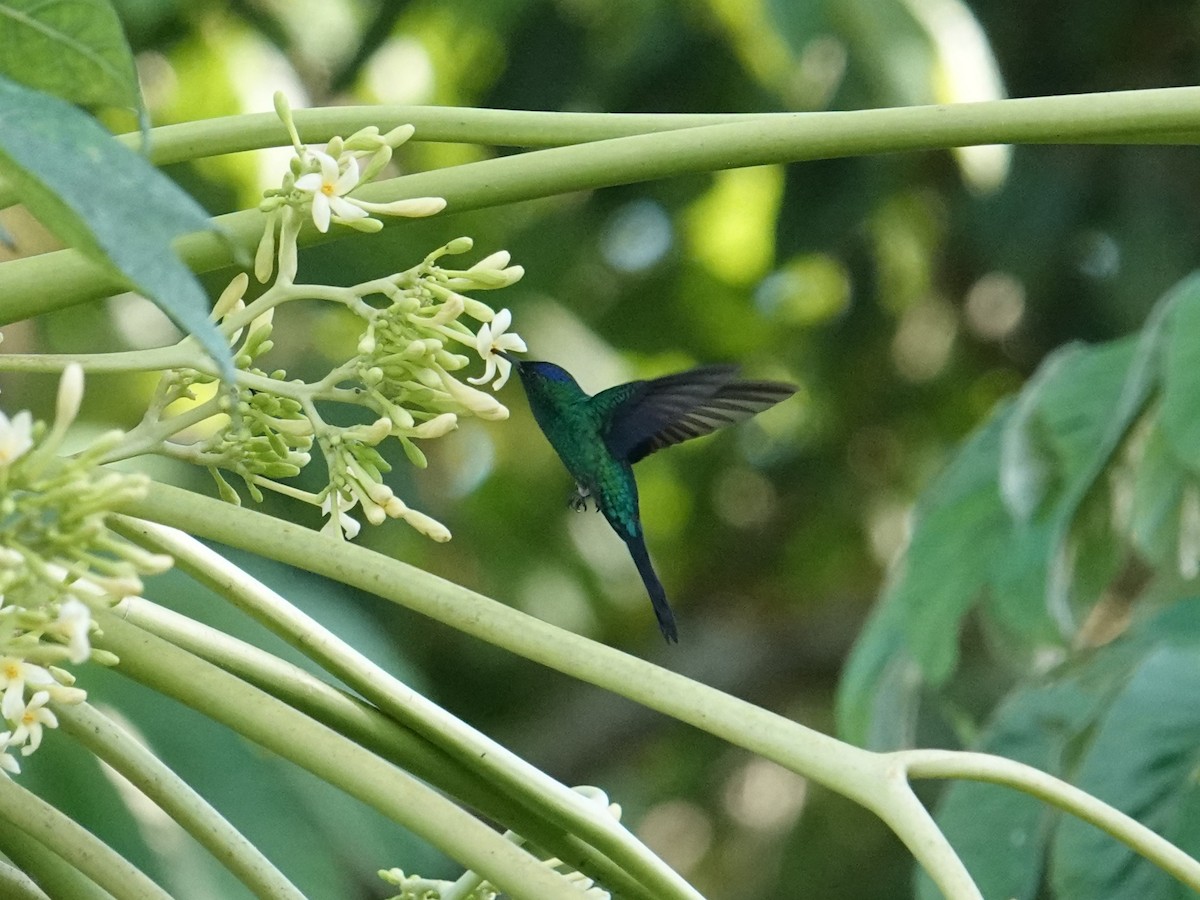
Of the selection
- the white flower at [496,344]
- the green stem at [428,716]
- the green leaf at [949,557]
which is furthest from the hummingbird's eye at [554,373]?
the green stem at [428,716]

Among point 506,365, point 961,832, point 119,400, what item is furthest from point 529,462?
point 506,365

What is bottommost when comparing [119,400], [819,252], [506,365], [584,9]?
[506,365]

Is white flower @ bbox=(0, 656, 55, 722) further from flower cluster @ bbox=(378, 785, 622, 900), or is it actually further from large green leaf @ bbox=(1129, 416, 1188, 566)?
large green leaf @ bbox=(1129, 416, 1188, 566)

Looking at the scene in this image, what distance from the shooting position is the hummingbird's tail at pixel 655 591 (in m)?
1.85

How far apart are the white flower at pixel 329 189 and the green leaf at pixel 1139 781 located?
1.05 metres

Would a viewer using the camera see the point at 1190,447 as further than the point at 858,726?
No

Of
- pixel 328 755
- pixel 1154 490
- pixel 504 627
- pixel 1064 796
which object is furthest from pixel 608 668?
pixel 1154 490

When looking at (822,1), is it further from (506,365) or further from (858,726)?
(506,365)

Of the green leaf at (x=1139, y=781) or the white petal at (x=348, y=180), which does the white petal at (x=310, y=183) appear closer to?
the white petal at (x=348, y=180)

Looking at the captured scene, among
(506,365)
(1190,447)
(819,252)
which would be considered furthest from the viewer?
(819,252)

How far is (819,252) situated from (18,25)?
140 inches

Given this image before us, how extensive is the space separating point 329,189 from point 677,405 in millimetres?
990

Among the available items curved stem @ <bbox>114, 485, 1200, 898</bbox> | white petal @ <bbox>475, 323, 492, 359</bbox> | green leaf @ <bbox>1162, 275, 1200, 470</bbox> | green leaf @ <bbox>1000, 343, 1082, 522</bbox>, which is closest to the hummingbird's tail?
green leaf @ <bbox>1000, 343, 1082, 522</bbox>

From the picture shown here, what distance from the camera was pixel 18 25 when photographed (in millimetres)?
963
